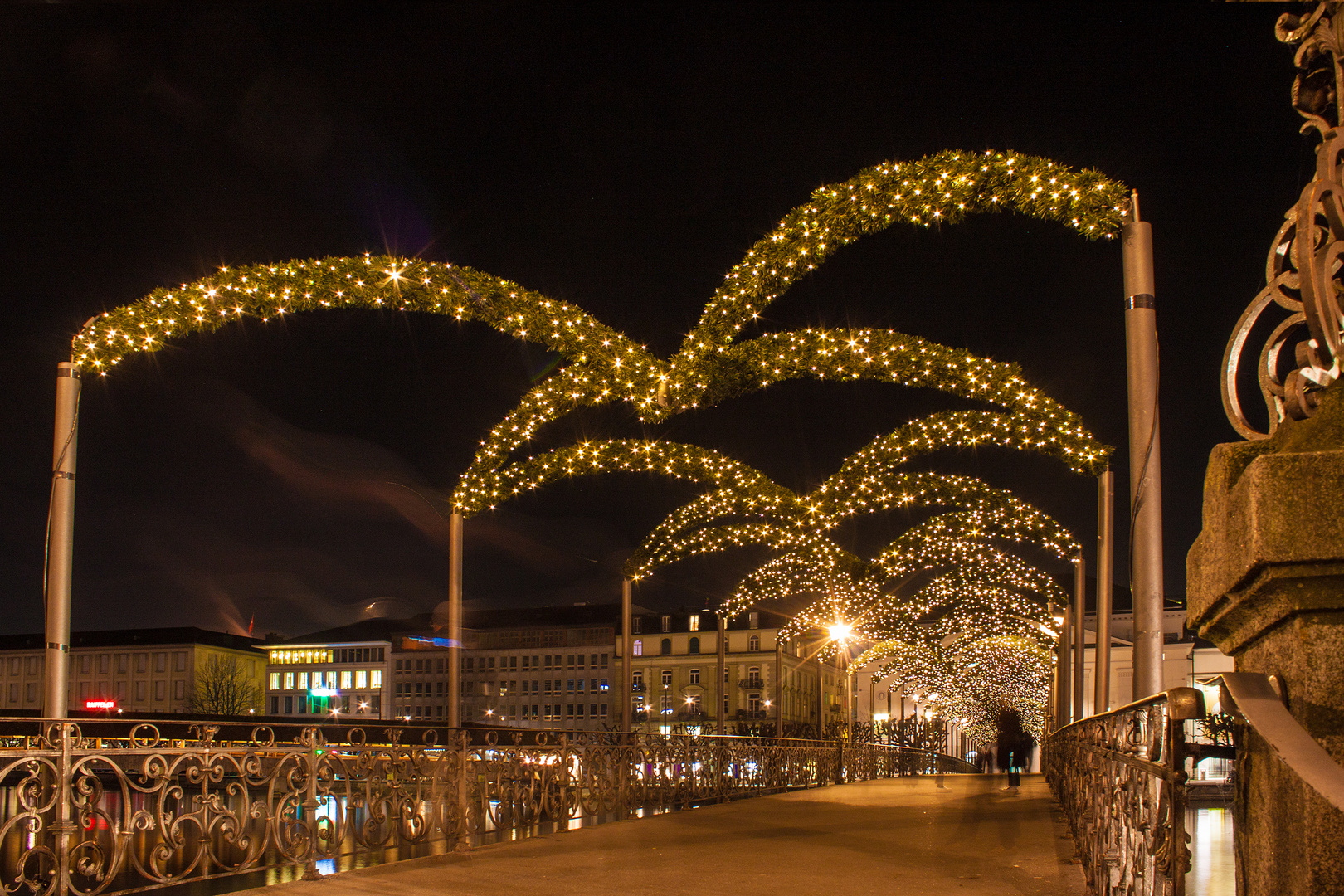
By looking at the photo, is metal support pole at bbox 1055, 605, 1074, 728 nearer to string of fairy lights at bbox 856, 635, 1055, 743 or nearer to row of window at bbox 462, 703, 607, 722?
string of fairy lights at bbox 856, 635, 1055, 743

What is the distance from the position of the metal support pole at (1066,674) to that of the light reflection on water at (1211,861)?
9.93ft

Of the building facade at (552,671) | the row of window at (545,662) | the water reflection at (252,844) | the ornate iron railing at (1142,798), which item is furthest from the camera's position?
the row of window at (545,662)

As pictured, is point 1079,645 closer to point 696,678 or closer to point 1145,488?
point 1145,488

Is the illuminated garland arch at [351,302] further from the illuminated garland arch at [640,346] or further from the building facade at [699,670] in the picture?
the building facade at [699,670]

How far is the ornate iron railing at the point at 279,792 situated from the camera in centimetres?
545

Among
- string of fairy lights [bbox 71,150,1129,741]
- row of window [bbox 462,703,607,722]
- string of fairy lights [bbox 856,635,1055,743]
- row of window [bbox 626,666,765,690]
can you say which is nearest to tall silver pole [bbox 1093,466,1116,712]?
string of fairy lights [bbox 71,150,1129,741]

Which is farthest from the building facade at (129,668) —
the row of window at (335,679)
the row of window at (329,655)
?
the row of window at (335,679)

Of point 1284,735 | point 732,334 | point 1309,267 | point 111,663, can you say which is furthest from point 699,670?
point 1284,735

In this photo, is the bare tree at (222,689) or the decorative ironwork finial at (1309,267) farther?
the bare tree at (222,689)

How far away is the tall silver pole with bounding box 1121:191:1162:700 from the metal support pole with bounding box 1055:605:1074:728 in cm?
1435

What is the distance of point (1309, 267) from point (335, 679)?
382 ft

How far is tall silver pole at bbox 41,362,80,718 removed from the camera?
7750mm

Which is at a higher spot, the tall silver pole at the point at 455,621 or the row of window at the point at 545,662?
the tall silver pole at the point at 455,621

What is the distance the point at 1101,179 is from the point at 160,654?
→ 367ft
